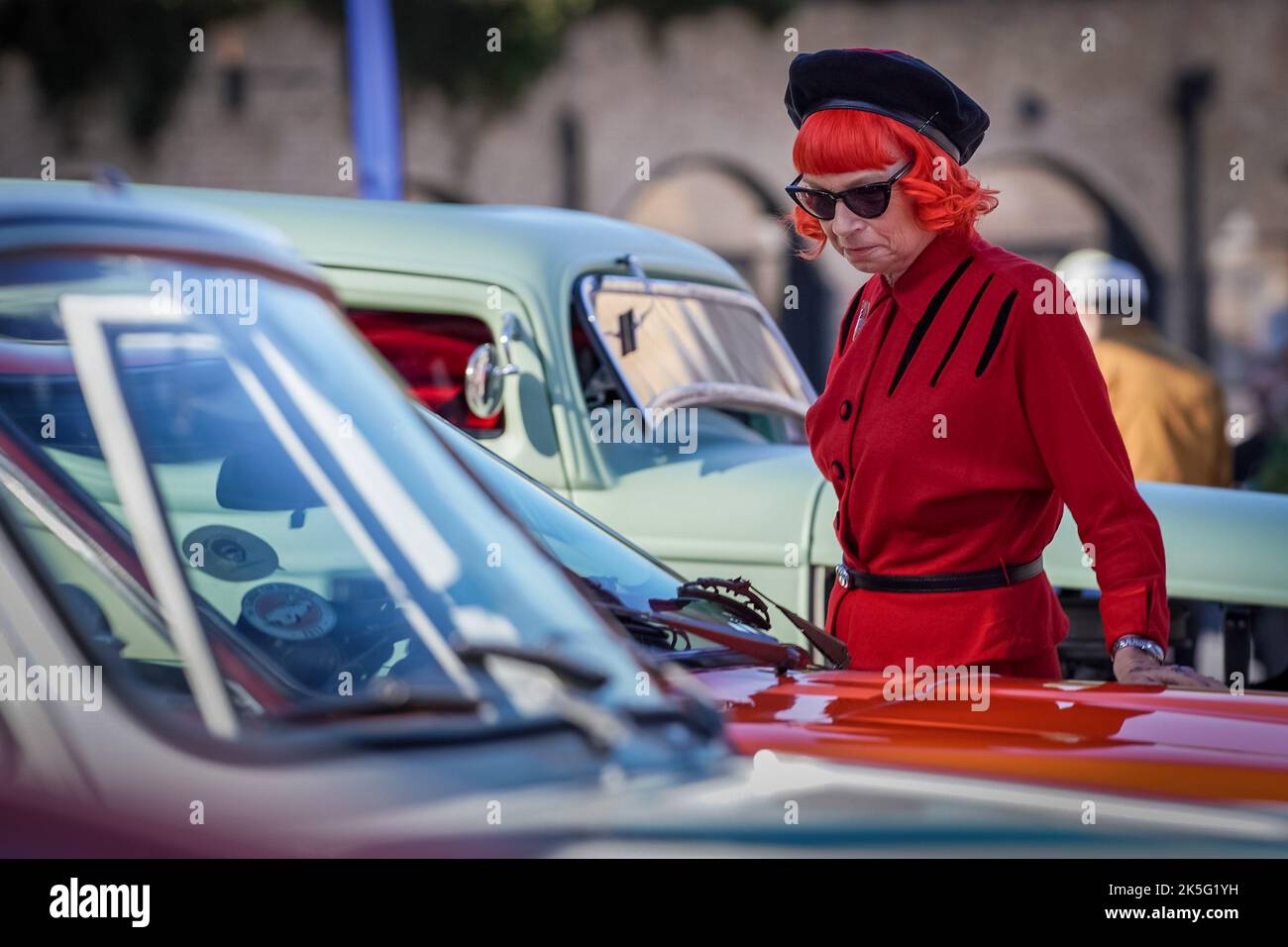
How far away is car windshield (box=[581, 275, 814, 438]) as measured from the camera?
15.9 ft

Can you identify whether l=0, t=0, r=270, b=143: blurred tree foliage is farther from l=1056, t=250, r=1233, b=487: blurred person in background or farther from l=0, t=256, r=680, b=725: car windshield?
l=0, t=256, r=680, b=725: car windshield

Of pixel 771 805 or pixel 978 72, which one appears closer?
pixel 771 805

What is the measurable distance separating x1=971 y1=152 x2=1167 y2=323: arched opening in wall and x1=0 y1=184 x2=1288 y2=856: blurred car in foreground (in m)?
15.9

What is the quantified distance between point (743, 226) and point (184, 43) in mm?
7217

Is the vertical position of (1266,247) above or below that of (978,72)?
below

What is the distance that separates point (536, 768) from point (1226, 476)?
5225 mm

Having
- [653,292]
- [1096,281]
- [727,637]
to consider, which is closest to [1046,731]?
[727,637]

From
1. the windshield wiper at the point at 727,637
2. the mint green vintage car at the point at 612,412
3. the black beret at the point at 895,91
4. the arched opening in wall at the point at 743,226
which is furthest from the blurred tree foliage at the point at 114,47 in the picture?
the windshield wiper at the point at 727,637

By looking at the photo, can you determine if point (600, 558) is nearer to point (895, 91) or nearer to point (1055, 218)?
point (895, 91)

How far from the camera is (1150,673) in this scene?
7.58 ft

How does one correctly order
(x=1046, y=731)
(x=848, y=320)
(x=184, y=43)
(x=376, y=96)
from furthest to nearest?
(x=184, y=43), (x=376, y=96), (x=848, y=320), (x=1046, y=731)
